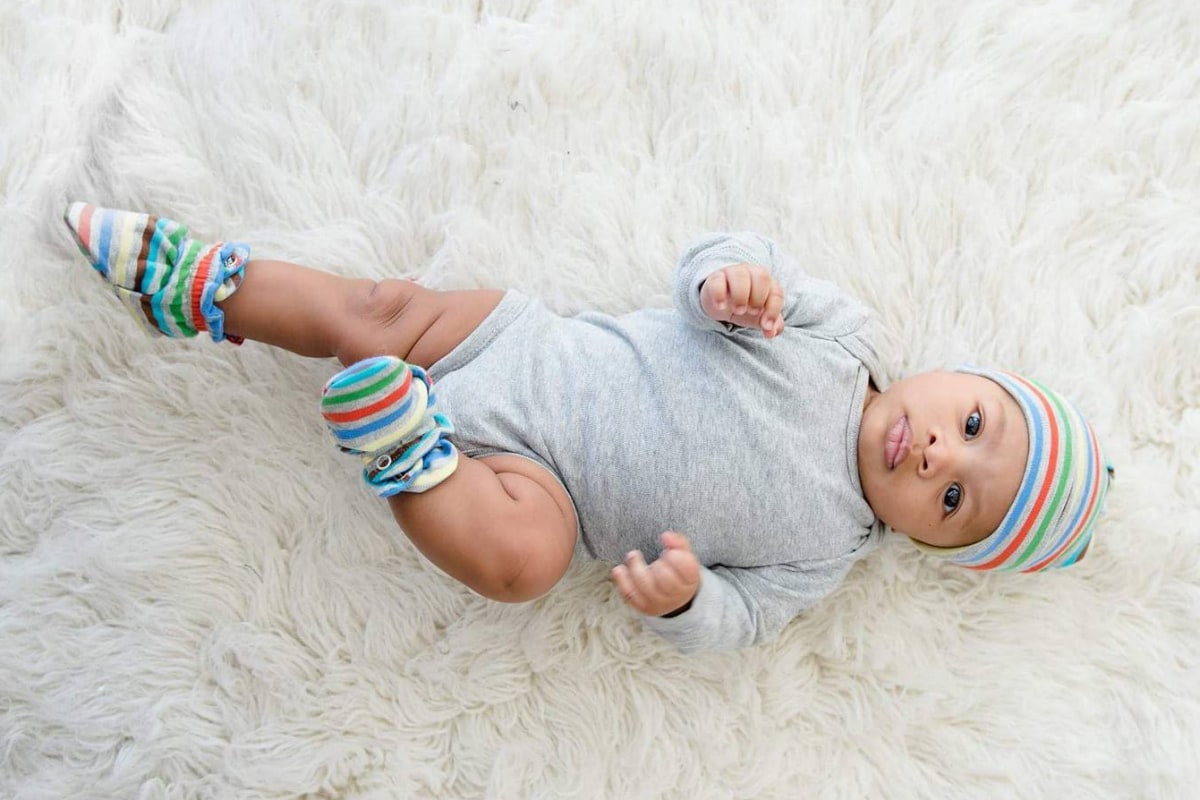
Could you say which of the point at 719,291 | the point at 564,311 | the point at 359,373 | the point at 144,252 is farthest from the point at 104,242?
the point at 719,291

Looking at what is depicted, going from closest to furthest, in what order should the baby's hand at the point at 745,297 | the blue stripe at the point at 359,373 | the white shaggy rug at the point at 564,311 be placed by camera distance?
the blue stripe at the point at 359,373
the baby's hand at the point at 745,297
the white shaggy rug at the point at 564,311

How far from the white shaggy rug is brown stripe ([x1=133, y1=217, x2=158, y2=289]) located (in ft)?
0.33

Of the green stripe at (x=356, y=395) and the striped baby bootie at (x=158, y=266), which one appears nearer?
the green stripe at (x=356, y=395)

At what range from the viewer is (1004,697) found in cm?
121

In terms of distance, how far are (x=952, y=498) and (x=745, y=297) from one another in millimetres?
358

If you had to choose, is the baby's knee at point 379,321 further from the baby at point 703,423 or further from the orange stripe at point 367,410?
the orange stripe at point 367,410

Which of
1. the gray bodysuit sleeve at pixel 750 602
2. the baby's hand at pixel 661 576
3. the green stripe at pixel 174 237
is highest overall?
the green stripe at pixel 174 237

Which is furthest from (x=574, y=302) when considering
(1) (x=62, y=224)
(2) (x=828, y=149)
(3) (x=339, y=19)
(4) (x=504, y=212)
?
(1) (x=62, y=224)

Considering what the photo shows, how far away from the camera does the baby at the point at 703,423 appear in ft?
3.55

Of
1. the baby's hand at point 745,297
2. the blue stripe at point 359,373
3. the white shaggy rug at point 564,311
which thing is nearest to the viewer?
the blue stripe at point 359,373

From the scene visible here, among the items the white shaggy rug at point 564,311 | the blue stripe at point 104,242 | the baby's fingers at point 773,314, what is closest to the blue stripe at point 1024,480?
the white shaggy rug at point 564,311

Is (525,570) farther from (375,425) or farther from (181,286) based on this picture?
(181,286)

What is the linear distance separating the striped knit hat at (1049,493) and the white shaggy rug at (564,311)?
10 centimetres

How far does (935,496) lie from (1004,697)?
0.33m
